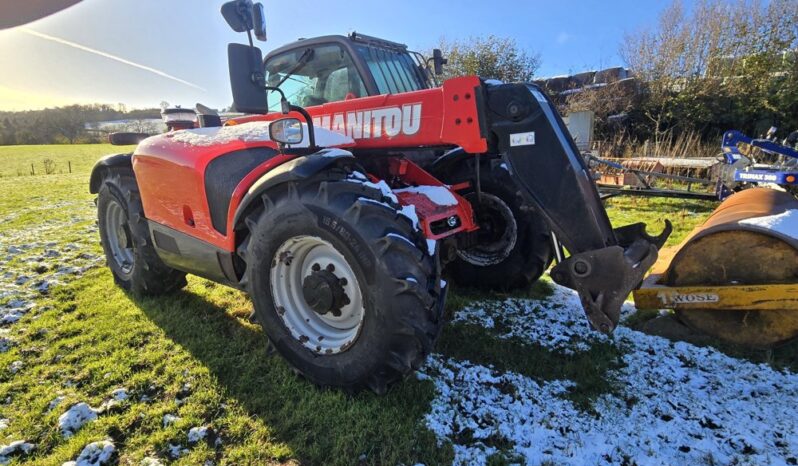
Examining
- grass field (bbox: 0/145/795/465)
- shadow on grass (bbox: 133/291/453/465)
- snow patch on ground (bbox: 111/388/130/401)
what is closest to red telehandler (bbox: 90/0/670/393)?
shadow on grass (bbox: 133/291/453/465)

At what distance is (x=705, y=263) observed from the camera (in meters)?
2.95

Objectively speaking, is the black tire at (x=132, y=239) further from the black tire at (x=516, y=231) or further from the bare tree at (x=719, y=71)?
the bare tree at (x=719, y=71)

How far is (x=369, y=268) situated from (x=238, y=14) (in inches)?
64.2

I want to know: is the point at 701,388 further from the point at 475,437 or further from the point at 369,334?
the point at 369,334

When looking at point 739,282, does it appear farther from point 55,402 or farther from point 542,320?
point 55,402

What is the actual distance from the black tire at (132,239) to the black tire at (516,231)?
97.7 inches

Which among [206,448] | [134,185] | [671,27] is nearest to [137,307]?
[134,185]

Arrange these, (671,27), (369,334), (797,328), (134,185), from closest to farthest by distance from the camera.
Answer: (369,334) → (797,328) → (134,185) → (671,27)

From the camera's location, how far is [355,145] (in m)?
3.02

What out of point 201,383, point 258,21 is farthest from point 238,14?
point 201,383

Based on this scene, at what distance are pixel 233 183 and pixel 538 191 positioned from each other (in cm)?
184

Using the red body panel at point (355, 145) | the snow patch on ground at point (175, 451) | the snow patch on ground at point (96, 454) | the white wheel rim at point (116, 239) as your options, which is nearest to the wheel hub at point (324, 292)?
the red body panel at point (355, 145)

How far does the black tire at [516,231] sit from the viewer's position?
12.3ft

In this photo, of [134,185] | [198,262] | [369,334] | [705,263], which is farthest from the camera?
[134,185]
